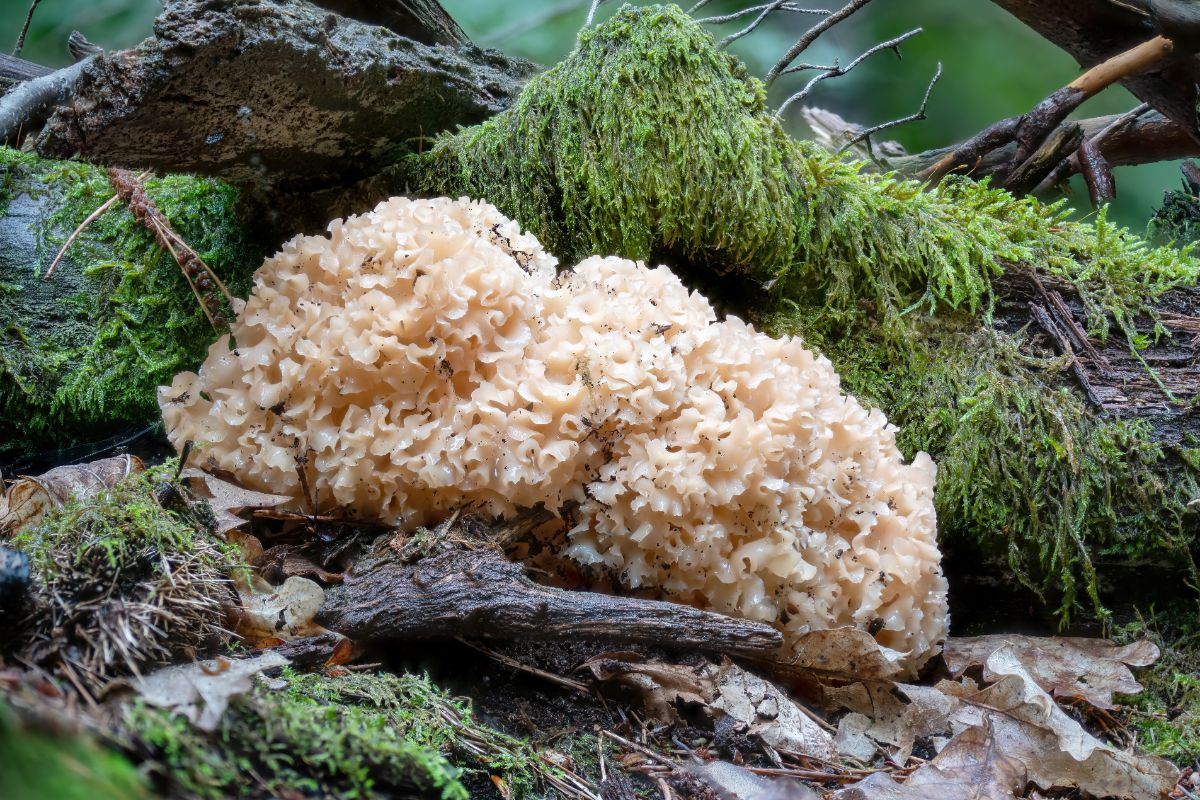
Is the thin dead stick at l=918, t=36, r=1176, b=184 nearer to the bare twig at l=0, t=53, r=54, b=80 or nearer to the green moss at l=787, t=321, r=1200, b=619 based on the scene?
the green moss at l=787, t=321, r=1200, b=619

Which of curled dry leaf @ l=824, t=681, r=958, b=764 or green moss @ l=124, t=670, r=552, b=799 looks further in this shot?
curled dry leaf @ l=824, t=681, r=958, b=764

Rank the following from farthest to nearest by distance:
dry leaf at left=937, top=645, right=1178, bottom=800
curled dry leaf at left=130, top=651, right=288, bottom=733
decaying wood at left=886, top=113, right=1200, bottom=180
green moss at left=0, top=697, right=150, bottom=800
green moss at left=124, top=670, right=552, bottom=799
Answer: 1. decaying wood at left=886, top=113, right=1200, bottom=180
2. dry leaf at left=937, top=645, right=1178, bottom=800
3. curled dry leaf at left=130, top=651, right=288, bottom=733
4. green moss at left=124, top=670, right=552, bottom=799
5. green moss at left=0, top=697, right=150, bottom=800

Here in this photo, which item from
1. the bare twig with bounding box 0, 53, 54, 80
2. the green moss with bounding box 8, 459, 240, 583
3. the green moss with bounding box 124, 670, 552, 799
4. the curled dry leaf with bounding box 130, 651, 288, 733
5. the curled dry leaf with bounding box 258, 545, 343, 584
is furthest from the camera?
the bare twig with bounding box 0, 53, 54, 80

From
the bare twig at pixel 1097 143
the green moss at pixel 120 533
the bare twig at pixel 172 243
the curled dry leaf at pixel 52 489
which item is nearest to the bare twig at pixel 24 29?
the bare twig at pixel 172 243

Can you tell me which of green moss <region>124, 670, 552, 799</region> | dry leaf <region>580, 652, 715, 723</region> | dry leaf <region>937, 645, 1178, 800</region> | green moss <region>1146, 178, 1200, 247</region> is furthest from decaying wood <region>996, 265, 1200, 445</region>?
green moss <region>124, 670, 552, 799</region>

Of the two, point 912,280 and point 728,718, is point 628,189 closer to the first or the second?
point 912,280

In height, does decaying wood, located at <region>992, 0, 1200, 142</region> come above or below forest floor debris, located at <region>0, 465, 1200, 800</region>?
above
